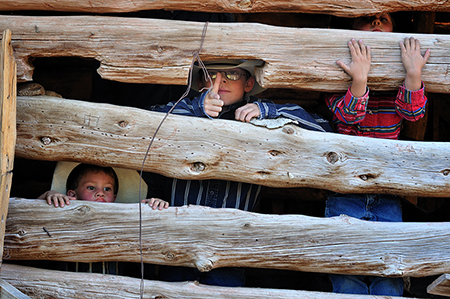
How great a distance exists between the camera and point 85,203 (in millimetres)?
2492

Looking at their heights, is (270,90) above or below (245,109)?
above

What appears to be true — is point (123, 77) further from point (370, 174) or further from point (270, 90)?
→ point (270, 90)

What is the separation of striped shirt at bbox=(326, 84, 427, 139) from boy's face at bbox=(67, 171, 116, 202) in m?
1.40

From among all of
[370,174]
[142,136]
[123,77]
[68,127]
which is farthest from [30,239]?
[370,174]

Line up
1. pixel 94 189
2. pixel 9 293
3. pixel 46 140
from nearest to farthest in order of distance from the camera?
pixel 9 293 → pixel 46 140 → pixel 94 189

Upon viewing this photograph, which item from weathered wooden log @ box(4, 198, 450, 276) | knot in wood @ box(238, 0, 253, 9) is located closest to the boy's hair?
weathered wooden log @ box(4, 198, 450, 276)

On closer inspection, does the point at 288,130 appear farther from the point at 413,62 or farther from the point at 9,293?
the point at 9,293

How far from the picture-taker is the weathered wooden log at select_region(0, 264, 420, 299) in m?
2.37

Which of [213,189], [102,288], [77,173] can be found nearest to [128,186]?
Result: [77,173]

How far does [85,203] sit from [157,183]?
26.5 inches

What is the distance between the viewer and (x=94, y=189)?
291 cm

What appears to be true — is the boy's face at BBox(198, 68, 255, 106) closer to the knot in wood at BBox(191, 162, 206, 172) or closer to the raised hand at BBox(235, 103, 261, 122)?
the raised hand at BBox(235, 103, 261, 122)

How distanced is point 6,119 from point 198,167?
0.93m

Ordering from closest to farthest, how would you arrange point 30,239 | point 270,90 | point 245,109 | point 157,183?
point 30,239, point 245,109, point 157,183, point 270,90
